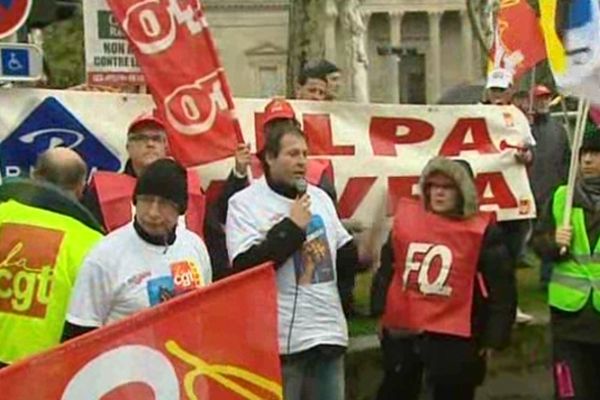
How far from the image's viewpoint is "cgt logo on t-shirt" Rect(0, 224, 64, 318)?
6.58 meters

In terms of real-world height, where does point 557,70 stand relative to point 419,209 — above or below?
above

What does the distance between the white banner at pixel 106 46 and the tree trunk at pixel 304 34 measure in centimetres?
582

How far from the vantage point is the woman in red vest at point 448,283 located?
8.61 m

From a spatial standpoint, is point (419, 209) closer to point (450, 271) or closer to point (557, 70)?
point (450, 271)

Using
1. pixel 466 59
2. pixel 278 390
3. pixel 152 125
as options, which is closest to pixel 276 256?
pixel 152 125

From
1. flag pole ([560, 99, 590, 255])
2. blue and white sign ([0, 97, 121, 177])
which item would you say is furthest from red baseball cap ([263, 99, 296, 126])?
flag pole ([560, 99, 590, 255])

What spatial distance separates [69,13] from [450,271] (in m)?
3.75

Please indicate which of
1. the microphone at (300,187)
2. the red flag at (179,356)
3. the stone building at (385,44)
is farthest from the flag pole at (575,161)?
the stone building at (385,44)

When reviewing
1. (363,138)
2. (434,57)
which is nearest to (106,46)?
(363,138)

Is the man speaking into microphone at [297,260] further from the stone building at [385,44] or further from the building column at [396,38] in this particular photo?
the building column at [396,38]

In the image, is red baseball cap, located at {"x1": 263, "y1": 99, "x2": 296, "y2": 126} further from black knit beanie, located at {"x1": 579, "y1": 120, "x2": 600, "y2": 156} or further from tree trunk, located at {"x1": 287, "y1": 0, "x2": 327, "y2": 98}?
tree trunk, located at {"x1": 287, "y1": 0, "x2": 327, "y2": 98}

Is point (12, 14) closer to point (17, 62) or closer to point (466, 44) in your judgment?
point (17, 62)

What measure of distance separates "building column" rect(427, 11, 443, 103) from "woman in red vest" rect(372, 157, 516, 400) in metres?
62.4

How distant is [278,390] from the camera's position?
5.64 meters
